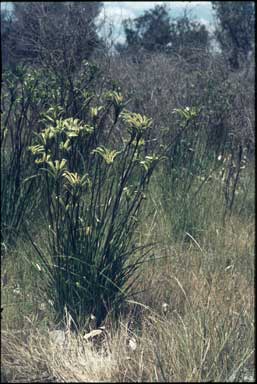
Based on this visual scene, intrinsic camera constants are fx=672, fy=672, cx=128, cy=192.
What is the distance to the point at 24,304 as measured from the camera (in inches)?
139

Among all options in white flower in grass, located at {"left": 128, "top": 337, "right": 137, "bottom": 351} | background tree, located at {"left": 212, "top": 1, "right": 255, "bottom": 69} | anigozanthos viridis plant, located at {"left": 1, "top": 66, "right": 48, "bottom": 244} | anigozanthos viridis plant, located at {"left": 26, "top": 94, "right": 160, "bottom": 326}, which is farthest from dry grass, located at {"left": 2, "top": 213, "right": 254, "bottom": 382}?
background tree, located at {"left": 212, "top": 1, "right": 255, "bottom": 69}

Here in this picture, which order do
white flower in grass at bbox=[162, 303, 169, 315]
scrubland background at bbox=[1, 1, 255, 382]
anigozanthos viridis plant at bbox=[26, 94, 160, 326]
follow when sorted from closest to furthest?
scrubland background at bbox=[1, 1, 255, 382], anigozanthos viridis plant at bbox=[26, 94, 160, 326], white flower in grass at bbox=[162, 303, 169, 315]

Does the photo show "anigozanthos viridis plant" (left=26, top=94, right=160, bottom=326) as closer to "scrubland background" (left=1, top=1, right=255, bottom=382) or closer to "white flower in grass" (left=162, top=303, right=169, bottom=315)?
"scrubland background" (left=1, top=1, right=255, bottom=382)

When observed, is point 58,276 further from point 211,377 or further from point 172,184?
point 172,184

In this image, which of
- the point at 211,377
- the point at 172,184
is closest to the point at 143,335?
the point at 211,377

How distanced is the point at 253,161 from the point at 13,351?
14.2 feet

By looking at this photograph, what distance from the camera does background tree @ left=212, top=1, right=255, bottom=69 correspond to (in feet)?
36.8

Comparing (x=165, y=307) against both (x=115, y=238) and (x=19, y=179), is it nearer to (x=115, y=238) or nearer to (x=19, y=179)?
(x=115, y=238)

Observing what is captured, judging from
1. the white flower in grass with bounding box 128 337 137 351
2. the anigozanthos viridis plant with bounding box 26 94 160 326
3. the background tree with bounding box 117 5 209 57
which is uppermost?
the background tree with bounding box 117 5 209 57

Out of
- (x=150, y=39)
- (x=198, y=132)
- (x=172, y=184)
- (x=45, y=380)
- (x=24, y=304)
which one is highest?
(x=150, y=39)

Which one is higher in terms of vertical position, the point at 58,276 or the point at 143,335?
the point at 58,276

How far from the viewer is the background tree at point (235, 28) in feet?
36.8

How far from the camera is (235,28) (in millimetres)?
12781

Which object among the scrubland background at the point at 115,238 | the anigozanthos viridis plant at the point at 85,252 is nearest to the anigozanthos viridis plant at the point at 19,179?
the scrubland background at the point at 115,238
